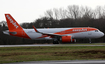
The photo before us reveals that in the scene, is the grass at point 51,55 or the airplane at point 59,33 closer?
the grass at point 51,55

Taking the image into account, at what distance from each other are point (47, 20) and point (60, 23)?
781cm

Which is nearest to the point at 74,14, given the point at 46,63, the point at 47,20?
the point at 47,20

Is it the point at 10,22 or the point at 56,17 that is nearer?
the point at 10,22

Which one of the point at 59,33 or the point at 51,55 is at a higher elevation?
the point at 59,33

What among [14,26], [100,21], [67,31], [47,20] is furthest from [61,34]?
[47,20]

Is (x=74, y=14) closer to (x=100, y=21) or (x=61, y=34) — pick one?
(x=100, y=21)

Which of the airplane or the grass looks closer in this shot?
the grass

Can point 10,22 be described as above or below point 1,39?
above

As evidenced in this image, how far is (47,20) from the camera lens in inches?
2852

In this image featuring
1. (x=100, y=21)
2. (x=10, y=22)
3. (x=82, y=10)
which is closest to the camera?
(x=10, y=22)

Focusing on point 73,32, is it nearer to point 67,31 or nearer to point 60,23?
point 67,31

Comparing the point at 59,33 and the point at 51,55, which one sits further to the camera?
the point at 59,33

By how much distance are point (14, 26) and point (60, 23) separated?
2681cm

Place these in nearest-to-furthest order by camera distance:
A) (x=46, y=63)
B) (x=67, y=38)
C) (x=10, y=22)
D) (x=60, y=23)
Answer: (x=46, y=63) → (x=67, y=38) → (x=10, y=22) → (x=60, y=23)
